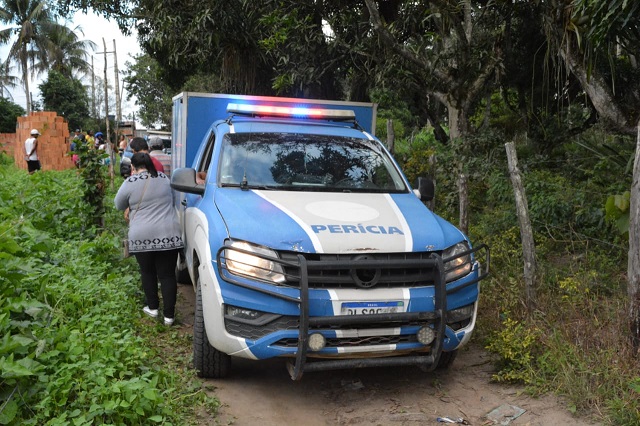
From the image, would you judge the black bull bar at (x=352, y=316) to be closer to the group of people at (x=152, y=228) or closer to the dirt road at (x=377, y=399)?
the dirt road at (x=377, y=399)

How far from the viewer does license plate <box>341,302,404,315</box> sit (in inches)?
163

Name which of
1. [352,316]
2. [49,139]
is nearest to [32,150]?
[49,139]

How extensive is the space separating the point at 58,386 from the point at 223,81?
39.1ft

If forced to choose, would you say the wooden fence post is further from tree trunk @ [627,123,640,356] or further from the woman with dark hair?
the woman with dark hair

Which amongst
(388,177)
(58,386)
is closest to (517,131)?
(388,177)

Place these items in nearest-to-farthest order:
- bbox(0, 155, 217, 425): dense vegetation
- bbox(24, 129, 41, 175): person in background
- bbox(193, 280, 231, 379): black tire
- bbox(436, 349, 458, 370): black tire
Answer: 1. bbox(0, 155, 217, 425): dense vegetation
2. bbox(193, 280, 231, 379): black tire
3. bbox(436, 349, 458, 370): black tire
4. bbox(24, 129, 41, 175): person in background

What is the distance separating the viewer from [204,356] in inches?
181

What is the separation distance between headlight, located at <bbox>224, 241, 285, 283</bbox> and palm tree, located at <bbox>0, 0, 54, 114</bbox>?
4575 centimetres

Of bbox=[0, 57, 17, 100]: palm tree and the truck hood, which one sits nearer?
the truck hood

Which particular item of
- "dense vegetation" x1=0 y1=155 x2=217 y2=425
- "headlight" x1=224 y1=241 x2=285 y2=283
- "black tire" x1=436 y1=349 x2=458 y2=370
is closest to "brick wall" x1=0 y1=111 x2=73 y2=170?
"dense vegetation" x1=0 y1=155 x2=217 y2=425

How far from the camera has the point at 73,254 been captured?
6531 millimetres

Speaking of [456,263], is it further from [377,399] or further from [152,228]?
[152,228]

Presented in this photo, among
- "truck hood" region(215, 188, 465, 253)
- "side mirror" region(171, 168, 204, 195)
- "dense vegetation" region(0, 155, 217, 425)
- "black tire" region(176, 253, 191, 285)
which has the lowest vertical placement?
"black tire" region(176, 253, 191, 285)

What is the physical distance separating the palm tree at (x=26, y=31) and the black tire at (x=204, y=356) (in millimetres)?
45428
